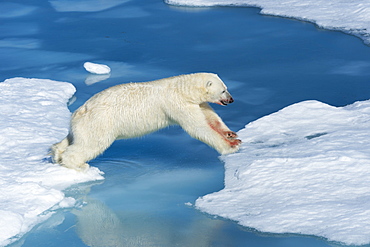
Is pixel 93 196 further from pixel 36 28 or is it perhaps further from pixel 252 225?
pixel 36 28

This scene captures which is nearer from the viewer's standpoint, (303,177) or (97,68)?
(303,177)

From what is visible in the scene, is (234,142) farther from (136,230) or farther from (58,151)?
(58,151)

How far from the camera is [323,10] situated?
1055cm

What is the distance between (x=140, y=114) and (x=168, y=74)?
2983 millimetres

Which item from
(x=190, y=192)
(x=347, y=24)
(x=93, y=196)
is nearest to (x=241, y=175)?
(x=190, y=192)

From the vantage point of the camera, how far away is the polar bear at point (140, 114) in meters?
4.90

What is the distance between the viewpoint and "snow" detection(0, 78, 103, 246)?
14.3 feet

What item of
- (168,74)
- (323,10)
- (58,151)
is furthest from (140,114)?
(323,10)

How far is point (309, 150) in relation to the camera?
5086 mm

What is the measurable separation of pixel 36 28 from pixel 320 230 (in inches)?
332

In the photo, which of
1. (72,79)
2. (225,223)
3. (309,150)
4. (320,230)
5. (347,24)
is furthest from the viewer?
(347,24)

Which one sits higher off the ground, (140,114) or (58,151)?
(140,114)

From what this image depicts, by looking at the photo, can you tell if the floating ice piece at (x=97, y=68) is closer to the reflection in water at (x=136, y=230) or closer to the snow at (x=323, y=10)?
the snow at (x=323, y=10)

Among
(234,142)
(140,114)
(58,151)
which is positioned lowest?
(58,151)
